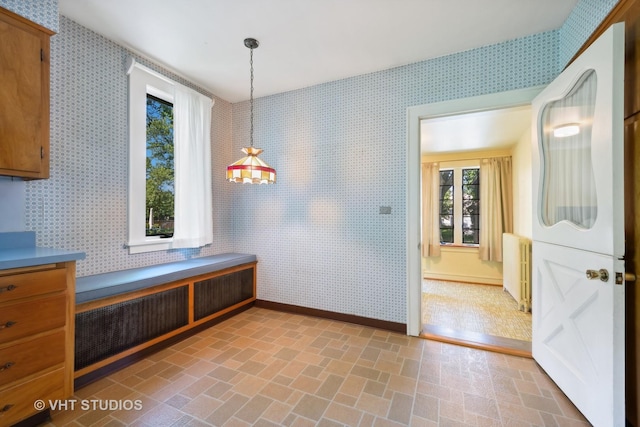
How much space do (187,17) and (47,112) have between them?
3.95ft

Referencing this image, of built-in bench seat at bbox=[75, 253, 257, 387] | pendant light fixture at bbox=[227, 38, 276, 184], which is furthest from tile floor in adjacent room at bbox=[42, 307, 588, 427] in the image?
pendant light fixture at bbox=[227, 38, 276, 184]

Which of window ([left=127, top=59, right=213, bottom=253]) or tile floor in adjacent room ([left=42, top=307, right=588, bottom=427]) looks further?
window ([left=127, top=59, right=213, bottom=253])

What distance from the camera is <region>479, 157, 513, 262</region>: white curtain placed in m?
4.88

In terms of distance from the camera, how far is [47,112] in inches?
69.4

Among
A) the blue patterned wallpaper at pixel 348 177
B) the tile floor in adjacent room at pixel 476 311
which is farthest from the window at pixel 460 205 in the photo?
the blue patterned wallpaper at pixel 348 177

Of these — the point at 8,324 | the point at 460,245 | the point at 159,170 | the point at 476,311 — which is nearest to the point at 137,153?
the point at 159,170

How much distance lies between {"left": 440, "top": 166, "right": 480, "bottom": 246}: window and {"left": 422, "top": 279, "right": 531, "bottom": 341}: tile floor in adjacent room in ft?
3.48

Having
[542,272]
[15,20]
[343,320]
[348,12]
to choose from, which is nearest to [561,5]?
[348,12]

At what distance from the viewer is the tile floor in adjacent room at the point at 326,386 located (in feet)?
5.22

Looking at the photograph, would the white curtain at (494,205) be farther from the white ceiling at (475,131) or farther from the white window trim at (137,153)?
the white window trim at (137,153)

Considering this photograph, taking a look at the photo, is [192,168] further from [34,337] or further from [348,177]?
[34,337]

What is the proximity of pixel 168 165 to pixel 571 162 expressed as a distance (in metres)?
3.66

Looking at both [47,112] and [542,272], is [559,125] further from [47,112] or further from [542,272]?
[47,112]

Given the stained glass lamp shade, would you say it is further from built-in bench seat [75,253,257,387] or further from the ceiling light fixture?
the ceiling light fixture
